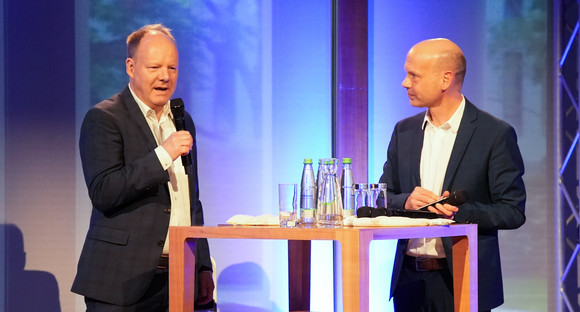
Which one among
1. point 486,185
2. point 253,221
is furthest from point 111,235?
point 486,185

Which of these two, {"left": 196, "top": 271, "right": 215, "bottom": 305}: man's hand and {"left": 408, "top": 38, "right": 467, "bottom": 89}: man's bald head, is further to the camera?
{"left": 408, "top": 38, "right": 467, "bottom": 89}: man's bald head

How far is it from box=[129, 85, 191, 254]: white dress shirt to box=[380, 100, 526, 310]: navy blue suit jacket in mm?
844

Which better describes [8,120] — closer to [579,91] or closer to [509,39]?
[509,39]

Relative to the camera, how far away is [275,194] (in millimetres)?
4660

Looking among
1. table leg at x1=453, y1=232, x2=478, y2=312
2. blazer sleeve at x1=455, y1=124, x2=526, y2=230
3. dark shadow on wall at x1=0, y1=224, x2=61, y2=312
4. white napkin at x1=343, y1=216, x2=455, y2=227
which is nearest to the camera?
white napkin at x1=343, y1=216, x2=455, y2=227

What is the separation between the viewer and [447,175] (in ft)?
9.19

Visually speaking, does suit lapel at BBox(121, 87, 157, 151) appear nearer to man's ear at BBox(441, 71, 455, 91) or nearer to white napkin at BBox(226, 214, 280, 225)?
white napkin at BBox(226, 214, 280, 225)

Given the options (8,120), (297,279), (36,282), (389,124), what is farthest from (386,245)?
(8,120)

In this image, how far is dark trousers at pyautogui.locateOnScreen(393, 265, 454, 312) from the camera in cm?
272

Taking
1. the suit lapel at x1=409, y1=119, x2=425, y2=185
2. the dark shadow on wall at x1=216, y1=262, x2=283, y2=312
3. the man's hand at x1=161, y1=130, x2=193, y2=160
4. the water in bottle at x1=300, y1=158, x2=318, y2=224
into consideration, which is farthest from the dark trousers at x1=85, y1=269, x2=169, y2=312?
the dark shadow on wall at x1=216, y1=262, x2=283, y2=312

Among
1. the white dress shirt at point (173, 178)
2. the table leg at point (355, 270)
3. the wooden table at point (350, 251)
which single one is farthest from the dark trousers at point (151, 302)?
the table leg at point (355, 270)

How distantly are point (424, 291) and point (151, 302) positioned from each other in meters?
1.09

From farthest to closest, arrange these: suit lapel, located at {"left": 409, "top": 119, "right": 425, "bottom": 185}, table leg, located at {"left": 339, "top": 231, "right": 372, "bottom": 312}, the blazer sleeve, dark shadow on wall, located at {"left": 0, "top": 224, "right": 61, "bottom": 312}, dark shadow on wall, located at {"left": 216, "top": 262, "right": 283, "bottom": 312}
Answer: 1. dark shadow on wall, located at {"left": 216, "top": 262, "right": 283, "bottom": 312}
2. dark shadow on wall, located at {"left": 0, "top": 224, "right": 61, "bottom": 312}
3. suit lapel, located at {"left": 409, "top": 119, "right": 425, "bottom": 185}
4. the blazer sleeve
5. table leg, located at {"left": 339, "top": 231, "right": 372, "bottom": 312}

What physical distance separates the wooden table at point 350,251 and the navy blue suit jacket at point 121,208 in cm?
33
